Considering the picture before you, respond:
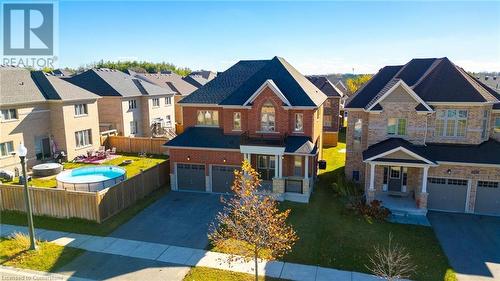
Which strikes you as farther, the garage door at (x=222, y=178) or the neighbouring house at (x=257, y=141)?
the garage door at (x=222, y=178)

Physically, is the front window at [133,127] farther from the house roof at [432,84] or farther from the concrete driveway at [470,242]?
the concrete driveway at [470,242]

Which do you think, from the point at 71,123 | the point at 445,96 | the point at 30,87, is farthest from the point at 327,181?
the point at 30,87

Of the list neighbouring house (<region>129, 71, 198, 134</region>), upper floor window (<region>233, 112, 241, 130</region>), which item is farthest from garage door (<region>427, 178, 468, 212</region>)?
neighbouring house (<region>129, 71, 198, 134</region>)

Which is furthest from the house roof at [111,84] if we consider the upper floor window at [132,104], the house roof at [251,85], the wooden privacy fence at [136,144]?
the house roof at [251,85]

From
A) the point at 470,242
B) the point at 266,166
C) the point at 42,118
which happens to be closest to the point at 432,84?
the point at 470,242

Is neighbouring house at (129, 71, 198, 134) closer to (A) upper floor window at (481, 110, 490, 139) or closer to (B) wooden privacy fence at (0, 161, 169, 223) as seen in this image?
(B) wooden privacy fence at (0, 161, 169, 223)

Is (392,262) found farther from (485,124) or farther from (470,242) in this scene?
(485,124)

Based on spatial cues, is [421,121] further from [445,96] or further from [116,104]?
[116,104]
